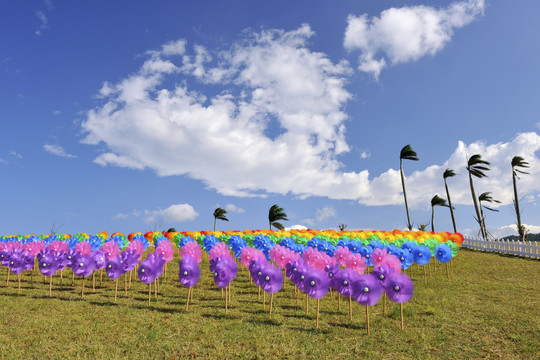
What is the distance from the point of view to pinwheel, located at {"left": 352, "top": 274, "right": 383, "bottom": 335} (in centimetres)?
734

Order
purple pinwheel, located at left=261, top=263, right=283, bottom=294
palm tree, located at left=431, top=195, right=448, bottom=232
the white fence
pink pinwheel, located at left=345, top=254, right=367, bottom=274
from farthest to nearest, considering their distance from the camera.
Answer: palm tree, located at left=431, top=195, right=448, bottom=232 < the white fence < pink pinwheel, located at left=345, top=254, right=367, bottom=274 < purple pinwheel, located at left=261, top=263, right=283, bottom=294

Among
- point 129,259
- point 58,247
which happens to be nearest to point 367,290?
point 129,259

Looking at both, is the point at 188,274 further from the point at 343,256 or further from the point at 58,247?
the point at 58,247

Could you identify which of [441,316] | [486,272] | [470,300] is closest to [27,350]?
[441,316]

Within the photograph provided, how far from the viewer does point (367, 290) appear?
7.36 meters

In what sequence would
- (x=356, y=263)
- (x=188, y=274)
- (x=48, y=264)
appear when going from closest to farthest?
(x=188, y=274), (x=356, y=263), (x=48, y=264)

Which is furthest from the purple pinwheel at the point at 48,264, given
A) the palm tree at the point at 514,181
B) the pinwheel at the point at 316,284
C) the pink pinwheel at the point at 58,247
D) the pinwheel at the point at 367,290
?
the palm tree at the point at 514,181

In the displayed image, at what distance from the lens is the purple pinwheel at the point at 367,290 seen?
7.35m

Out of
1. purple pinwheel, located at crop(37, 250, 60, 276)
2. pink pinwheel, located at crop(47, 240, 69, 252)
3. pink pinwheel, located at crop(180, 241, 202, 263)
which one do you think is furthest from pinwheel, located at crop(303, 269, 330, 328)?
pink pinwheel, located at crop(47, 240, 69, 252)

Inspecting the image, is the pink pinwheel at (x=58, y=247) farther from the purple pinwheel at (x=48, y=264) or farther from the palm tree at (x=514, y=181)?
the palm tree at (x=514, y=181)

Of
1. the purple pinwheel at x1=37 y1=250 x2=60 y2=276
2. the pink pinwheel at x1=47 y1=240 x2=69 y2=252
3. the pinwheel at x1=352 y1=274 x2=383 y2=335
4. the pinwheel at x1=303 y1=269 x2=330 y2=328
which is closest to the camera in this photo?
the pinwheel at x1=352 y1=274 x2=383 y2=335

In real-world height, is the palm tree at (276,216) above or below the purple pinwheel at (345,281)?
above

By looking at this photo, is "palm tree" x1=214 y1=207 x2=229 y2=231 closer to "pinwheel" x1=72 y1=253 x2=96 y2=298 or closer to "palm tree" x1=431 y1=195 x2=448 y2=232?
"palm tree" x1=431 y1=195 x2=448 y2=232

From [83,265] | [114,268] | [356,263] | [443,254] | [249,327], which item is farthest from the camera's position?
[443,254]
